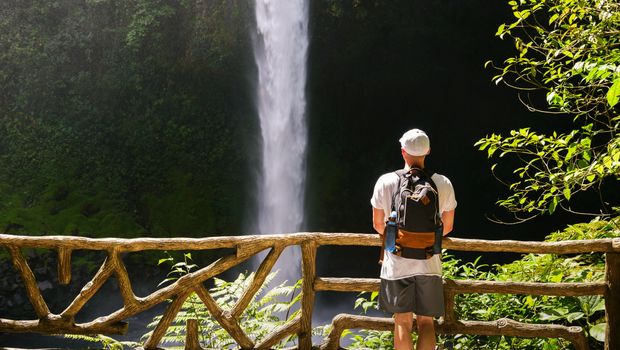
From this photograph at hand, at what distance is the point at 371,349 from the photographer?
171 inches

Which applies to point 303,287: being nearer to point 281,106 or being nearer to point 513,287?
point 513,287

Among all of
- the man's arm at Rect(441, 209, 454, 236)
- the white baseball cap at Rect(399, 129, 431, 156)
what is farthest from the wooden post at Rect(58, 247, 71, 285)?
the man's arm at Rect(441, 209, 454, 236)

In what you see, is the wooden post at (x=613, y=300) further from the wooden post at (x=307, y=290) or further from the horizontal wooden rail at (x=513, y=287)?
the wooden post at (x=307, y=290)

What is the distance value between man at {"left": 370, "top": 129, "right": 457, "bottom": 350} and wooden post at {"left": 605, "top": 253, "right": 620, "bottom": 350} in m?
1.18

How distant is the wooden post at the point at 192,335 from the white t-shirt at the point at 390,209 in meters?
1.43

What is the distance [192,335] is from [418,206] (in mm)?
1868

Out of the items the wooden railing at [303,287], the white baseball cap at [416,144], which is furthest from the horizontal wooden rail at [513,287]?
the white baseball cap at [416,144]

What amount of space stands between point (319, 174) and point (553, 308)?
11725 millimetres

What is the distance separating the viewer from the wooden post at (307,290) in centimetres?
402

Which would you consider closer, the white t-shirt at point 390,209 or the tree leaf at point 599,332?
the white t-shirt at point 390,209

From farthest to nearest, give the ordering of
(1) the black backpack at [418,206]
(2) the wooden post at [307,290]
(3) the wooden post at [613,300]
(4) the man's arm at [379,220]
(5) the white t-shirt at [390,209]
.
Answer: (2) the wooden post at [307,290] → (3) the wooden post at [613,300] → (4) the man's arm at [379,220] → (5) the white t-shirt at [390,209] → (1) the black backpack at [418,206]

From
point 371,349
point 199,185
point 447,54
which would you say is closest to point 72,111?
point 199,185

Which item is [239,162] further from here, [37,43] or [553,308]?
[553,308]

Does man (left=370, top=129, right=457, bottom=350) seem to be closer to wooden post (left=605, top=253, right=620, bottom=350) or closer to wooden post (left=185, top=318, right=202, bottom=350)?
wooden post (left=605, top=253, right=620, bottom=350)
